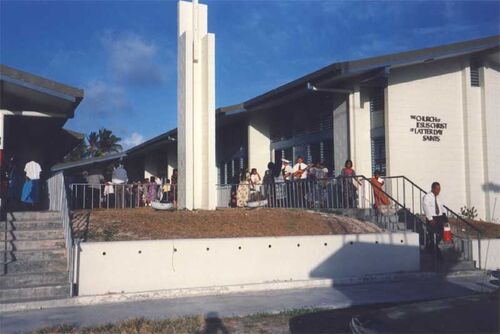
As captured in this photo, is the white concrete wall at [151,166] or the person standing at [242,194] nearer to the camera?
the person standing at [242,194]

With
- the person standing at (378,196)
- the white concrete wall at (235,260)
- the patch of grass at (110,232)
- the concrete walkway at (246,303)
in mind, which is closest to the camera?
the concrete walkway at (246,303)

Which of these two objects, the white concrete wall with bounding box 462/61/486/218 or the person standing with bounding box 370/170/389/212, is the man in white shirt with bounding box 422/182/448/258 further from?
the white concrete wall with bounding box 462/61/486/218

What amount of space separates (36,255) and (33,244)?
1.56 ft

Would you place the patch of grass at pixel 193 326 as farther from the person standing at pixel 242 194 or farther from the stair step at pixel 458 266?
the person standing at pixel 242 194

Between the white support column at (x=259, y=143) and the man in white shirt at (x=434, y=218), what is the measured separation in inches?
354

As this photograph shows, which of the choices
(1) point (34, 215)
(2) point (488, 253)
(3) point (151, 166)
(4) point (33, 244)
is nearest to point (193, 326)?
(4) point (33, 244)

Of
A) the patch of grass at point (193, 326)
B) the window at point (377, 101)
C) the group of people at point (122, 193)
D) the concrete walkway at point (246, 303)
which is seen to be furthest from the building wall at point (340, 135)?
the patch of grass at point (193, 326)

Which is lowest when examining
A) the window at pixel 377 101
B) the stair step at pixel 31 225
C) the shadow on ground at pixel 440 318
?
the shadow on ground at pixel 440 318

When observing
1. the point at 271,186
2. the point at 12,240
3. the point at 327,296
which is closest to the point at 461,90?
the point at 271,186

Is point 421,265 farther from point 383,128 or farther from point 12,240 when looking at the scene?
point 12,240

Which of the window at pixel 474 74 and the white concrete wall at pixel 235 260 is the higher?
the window at pixel 474 74

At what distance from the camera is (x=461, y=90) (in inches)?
640

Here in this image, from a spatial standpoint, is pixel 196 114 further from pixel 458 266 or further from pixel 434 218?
pixel 458 266

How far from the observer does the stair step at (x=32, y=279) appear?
877 cm
